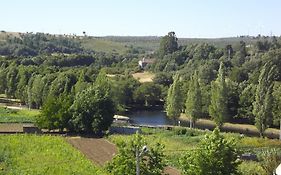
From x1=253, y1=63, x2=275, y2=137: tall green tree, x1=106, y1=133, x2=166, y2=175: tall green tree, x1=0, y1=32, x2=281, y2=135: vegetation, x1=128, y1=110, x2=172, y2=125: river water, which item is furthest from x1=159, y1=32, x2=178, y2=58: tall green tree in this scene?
x1=106, y1=133, x2=166, y2=175: tall green tree

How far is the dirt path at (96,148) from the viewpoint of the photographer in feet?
131

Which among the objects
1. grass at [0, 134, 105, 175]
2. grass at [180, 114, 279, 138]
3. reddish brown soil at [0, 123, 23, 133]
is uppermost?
grass at [0, 134, 105, 175]

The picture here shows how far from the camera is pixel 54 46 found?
626 feet

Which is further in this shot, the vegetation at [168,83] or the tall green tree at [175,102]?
the tall green tree at [175,102]

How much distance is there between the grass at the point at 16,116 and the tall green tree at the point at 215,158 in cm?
4203

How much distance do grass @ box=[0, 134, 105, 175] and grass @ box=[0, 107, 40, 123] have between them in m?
13.4

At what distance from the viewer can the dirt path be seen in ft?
131

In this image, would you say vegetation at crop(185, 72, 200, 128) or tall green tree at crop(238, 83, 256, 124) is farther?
tall green tree at crop(238, 83, 256, 124)

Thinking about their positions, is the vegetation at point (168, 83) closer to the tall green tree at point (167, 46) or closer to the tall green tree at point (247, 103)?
the tall green tree at point (247, 103)

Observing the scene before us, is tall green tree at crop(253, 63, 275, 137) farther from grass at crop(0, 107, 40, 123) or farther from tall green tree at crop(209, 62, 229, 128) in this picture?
grass at crop(0, 107, 40, 123)

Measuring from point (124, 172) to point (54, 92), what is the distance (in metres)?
53.0

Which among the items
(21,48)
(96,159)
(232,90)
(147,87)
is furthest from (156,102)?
(21,48)

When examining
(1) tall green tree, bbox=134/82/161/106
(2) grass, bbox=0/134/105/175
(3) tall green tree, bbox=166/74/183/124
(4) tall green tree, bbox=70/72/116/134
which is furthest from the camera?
(1) tall green tree, bbox=134/82/161/106

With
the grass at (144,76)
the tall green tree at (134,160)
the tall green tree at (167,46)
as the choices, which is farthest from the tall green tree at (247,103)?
the tall green tree at (167,46)
